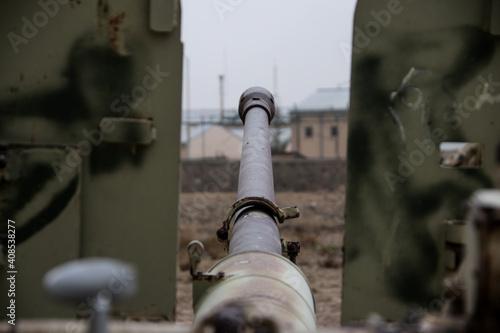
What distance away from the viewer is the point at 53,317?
11.9 feet

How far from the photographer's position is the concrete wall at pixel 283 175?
75.8 ft

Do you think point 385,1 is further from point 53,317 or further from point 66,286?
point 66,286

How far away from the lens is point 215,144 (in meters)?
40.5

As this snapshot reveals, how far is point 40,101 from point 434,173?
8.19 feet

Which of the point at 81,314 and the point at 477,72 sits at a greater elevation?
the point at 477,72

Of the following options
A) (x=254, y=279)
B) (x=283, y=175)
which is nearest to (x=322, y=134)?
(x=283, y=175)

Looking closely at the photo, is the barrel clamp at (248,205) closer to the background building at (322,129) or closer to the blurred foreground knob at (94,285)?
the blurred foreground knob at (94,285)

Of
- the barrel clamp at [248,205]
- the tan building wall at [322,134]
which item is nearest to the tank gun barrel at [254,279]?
the barrel clamp at [248,205]

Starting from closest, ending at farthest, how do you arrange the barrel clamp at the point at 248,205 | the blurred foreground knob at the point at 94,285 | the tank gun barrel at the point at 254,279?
the blurred foreground knob at the point at 94,285, the tank gun barrel at the point at 254,279, the barrel clamp at the point at 248,205

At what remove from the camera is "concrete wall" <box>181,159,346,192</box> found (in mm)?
23094

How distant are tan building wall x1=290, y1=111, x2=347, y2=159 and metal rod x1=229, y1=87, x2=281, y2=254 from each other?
3247cm

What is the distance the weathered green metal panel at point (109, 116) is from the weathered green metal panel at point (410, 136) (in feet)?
4.02

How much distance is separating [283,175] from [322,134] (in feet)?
51.4

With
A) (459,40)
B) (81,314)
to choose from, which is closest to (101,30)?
(81,314)
